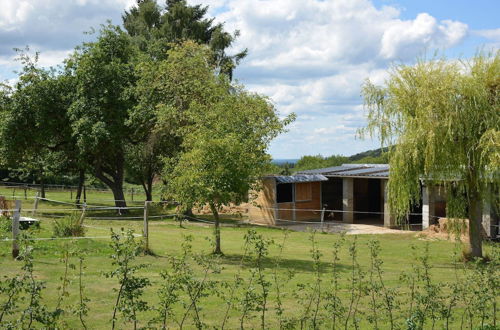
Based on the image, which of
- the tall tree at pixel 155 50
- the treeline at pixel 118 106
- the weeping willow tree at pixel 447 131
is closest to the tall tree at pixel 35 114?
the treeline at pixel 118 106

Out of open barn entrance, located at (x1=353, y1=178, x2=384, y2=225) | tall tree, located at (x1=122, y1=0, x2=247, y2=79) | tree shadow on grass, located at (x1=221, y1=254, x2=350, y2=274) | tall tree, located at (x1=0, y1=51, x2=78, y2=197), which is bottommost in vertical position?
tree shadow on grass, located at (x1=221, y1=254, x2=350, y2=274)

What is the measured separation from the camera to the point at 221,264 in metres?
14.0

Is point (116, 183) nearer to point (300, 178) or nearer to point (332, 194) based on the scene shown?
point (300, 178)

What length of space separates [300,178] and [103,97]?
34.2 ft

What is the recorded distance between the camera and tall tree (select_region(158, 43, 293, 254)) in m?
14.8

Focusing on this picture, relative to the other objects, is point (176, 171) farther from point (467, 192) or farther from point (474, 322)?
point (474, 322)

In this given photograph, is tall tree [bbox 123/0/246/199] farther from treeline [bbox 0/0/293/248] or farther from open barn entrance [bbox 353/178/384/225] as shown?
open barn entrance [bbox 353/178/384/225]

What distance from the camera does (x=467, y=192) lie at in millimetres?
15312

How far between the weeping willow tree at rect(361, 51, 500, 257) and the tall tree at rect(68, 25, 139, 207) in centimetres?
1457

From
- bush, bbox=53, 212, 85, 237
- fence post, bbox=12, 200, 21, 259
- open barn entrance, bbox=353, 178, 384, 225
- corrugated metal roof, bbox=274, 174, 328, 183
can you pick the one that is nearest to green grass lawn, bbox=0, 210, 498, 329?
fence post, bbox=12, 200, 21, 259

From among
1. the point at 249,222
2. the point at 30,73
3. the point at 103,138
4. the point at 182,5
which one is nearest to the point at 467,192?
the point at 249,222

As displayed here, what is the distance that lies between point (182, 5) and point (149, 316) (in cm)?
3441

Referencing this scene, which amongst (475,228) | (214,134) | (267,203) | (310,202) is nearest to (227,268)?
(214,134)

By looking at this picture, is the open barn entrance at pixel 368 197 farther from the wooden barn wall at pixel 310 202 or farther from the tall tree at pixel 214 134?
the tall tree at pixel 214 134
